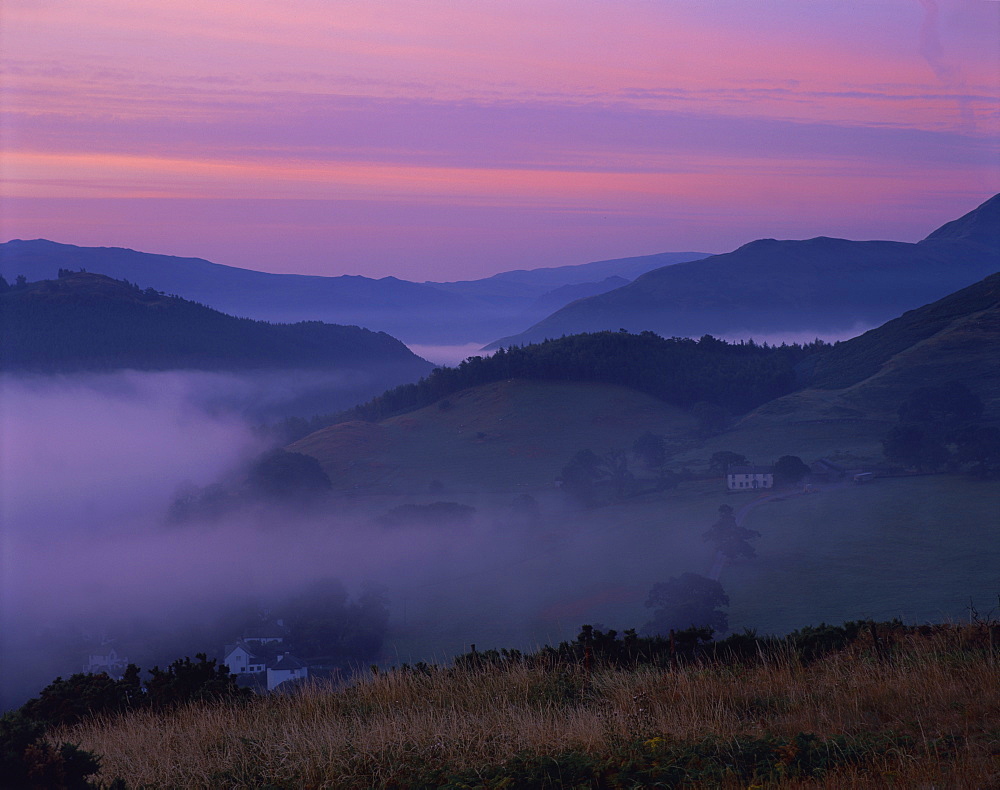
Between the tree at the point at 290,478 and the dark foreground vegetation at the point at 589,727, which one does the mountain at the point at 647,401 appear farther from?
the dark foreground vegetation at the point at 589,727

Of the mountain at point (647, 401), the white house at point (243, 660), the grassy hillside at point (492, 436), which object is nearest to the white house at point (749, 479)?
the mountain at point (647, 401)

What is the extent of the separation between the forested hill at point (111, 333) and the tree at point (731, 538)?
155m

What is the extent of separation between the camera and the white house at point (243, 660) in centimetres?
3244

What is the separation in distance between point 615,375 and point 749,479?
4737cm

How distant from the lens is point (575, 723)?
6707mm

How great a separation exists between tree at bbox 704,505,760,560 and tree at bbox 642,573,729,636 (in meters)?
11.8

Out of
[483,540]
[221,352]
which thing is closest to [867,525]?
[483,540]

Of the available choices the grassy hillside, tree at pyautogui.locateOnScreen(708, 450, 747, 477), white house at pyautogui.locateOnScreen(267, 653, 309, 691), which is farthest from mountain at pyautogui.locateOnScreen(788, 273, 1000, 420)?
white house at pyautogui.locateOnScreen(267, 653, 309, 691)

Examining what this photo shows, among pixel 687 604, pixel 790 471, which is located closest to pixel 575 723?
pixel 687 604

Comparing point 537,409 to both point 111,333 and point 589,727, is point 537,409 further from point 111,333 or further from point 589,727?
A: point 111,333

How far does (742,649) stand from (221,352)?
192 meters

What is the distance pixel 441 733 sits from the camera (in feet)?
21.8

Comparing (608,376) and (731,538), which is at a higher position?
(608,376)

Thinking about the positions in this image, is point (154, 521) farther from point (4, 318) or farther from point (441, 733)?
point (4, 318)
